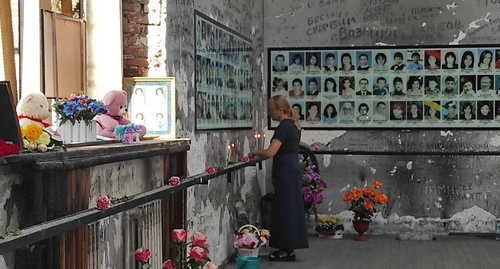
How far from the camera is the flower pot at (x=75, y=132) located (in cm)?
457

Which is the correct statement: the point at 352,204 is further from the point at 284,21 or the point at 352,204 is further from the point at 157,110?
the point at 157,110

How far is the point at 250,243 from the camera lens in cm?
789

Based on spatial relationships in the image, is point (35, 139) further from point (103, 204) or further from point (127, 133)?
→ point (127, 133)

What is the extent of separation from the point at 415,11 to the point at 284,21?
64.2 inches

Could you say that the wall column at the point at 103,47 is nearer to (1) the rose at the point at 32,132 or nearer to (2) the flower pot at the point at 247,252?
(1) the rose at the point at 32,132

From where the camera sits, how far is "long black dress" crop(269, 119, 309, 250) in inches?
330

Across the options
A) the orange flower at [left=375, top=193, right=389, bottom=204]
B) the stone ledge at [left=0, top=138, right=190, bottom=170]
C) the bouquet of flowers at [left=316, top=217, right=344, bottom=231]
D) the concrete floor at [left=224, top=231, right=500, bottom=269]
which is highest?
the stone ledge at [left=0, top=138, right=190, bottom=170]

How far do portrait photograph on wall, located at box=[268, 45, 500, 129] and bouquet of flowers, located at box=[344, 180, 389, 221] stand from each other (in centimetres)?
105

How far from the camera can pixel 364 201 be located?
Result: 9875mm

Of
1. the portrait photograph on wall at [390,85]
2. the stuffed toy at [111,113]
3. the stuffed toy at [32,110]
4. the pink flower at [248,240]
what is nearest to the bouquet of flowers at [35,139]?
the stuffed toy at [32,110]

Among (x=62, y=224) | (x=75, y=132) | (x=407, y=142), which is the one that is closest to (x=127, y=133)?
(x=75, y=132)

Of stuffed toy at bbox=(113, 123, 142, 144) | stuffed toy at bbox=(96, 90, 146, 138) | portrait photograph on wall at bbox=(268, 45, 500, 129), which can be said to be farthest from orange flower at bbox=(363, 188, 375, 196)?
stuffed toy at bbox=(113, 123, 142, 144)

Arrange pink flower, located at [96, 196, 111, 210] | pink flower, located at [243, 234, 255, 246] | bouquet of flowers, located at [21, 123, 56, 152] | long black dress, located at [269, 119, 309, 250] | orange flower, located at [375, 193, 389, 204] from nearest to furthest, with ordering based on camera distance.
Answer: bouquet of flowers, located at [21, 123, 56, 152] < pink flower, located at [96, 196, 111, 210] < pink flower, located at [243, 234, 255, 246] < long black dress, located at [269, 119, 309, 250] < orange flower, located at [375, 193, 389, 204]

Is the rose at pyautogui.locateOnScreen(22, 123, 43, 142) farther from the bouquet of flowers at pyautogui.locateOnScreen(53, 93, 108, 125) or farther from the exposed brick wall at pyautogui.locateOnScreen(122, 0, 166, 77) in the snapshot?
the exposed brick wall at pyautogui.locateOnScreen(122, 0, 166, 77)
